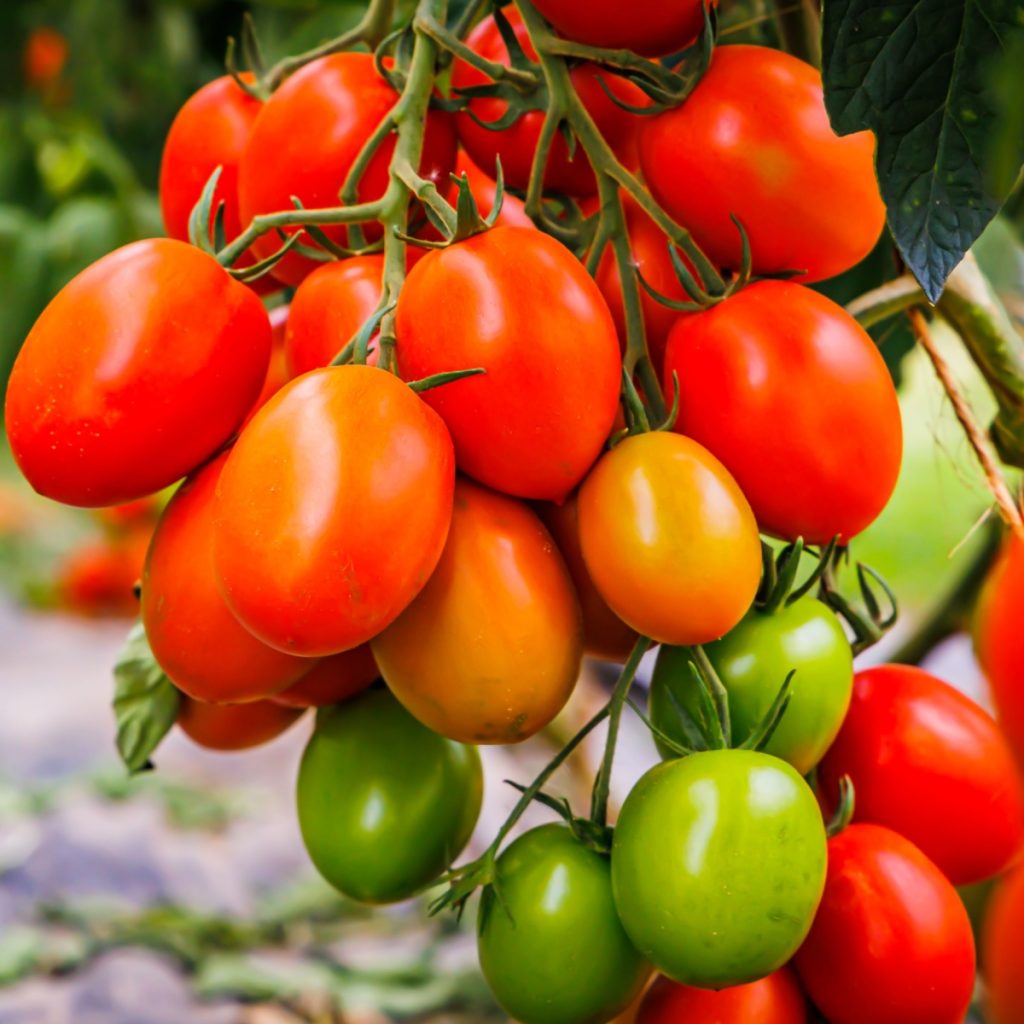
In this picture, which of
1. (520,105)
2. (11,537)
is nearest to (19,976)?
(520,105)

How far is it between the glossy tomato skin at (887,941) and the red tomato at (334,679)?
0.75 ft

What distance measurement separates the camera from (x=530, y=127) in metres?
0.56

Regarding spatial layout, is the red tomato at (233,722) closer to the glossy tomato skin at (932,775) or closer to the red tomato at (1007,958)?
the glossy tomato skin at (932,775)

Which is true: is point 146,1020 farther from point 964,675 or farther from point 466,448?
point 466,448

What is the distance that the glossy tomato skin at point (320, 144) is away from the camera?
1.80 ft

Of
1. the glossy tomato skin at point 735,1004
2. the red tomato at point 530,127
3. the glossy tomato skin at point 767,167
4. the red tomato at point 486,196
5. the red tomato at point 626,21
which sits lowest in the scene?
the glossy tomato skin at point 735,1004

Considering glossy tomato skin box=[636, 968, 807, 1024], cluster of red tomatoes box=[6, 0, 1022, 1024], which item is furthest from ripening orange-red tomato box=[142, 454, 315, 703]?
glossy tomato skin box=[636, 968, 807, 1024]

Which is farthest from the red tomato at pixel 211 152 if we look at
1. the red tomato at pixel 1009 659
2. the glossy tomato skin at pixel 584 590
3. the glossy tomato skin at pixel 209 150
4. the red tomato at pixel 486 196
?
the red tomato at pixel 1009 659

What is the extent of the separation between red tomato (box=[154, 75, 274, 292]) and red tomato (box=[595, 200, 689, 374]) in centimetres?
18

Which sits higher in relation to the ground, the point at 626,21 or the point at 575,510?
the point at 626,21

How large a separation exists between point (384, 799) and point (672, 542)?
0.22 m

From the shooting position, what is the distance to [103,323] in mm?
477

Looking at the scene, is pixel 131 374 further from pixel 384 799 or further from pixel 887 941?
pixel 887 941

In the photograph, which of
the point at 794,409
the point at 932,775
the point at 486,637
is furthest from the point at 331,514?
the point at 932,775
